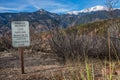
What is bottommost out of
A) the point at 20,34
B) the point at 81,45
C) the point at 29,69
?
the point at 29,69

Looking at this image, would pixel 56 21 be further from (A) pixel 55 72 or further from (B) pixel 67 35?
(A) pixel 55 72


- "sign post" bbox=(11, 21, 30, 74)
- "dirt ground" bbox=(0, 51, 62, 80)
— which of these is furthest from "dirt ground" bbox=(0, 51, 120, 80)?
"sign post" bbox=(11, 21, 30, 74)

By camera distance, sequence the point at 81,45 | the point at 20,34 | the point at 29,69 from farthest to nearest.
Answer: the point at 81,45 → the point at 29,69 → the point at 20,34

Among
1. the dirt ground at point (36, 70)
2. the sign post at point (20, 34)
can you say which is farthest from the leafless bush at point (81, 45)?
the sign post at point (20, 34)

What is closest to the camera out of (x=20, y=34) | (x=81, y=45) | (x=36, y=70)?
(x=20, y=34)

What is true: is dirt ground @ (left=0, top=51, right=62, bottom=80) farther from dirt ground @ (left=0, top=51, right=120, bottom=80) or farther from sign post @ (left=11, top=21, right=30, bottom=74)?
sign post @ (left=11, top=21, right=30, bottom=74)

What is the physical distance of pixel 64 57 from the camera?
9.33m

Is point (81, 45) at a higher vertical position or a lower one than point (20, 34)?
lower

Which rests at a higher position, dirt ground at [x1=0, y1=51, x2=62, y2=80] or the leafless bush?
the leafless bush

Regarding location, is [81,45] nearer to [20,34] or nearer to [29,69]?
[29,69]

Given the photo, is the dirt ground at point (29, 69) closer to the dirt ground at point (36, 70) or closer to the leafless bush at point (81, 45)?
the dirt ground at point (36, 70)

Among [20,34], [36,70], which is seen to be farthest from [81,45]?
[20,34]

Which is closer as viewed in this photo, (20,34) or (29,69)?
(20,34)

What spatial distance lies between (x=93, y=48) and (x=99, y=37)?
64 cm
